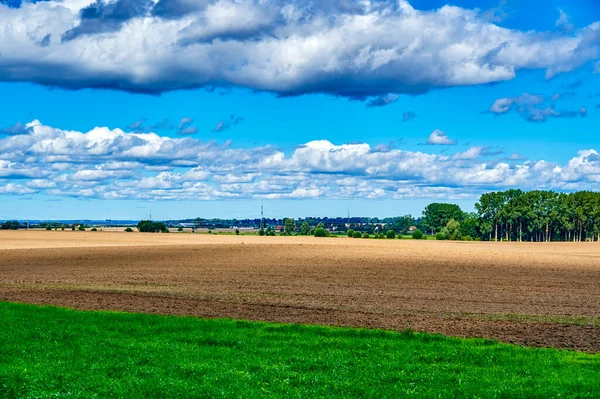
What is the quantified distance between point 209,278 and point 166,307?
1683cm

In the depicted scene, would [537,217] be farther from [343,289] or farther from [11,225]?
[343,289]

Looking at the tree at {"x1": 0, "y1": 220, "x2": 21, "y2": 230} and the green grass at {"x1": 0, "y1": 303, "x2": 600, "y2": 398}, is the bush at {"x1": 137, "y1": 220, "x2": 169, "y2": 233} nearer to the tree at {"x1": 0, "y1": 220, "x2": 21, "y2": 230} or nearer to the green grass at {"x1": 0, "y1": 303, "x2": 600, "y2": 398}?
the tree at {"x1": 0, "y1": 220, "x2": 21, "y2": 230}

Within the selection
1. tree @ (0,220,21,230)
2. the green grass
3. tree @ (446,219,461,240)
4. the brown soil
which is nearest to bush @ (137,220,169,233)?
tree @ (0,220,21,230)

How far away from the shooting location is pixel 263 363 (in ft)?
52.6

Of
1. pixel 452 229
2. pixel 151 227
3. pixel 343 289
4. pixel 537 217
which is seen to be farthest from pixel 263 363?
pixel 537 217

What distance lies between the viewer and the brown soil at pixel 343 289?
25.8 m

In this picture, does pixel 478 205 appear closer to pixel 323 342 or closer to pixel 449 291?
pixel 449 291

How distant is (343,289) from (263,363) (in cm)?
2308

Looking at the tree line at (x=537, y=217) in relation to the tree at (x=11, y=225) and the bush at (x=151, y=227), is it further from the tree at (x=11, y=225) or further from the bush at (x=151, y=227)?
the tree at (x=11, y=225)

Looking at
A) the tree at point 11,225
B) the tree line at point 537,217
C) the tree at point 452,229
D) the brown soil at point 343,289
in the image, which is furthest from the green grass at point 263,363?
the tree line at point 537,217

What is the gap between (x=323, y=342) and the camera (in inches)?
746

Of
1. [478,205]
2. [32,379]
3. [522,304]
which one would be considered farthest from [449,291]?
[478,205]

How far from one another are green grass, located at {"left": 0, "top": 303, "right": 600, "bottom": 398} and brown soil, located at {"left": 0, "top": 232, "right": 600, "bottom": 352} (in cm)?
424

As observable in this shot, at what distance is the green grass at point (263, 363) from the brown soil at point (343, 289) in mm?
4239
